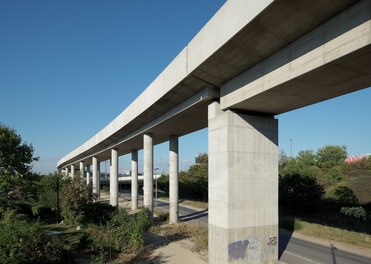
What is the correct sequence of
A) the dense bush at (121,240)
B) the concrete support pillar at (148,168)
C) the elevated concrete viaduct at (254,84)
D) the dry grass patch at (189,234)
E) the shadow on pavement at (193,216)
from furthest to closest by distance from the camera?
the shadow on pavement at (193,216) → the concrete support pillar at (148,168) → the dry grass patch at (189,234) → the dense bush at (121,240) → the elevated concrete viaduct at (254,84)

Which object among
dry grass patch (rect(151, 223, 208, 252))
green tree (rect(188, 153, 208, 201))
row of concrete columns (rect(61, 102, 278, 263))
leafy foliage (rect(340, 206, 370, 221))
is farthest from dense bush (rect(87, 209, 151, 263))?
green tree (rect(188, 153, 208, 201))

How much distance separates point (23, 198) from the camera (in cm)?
3544

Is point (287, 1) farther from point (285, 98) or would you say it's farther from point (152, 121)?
point (152, 121)

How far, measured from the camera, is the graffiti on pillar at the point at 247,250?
642 inches

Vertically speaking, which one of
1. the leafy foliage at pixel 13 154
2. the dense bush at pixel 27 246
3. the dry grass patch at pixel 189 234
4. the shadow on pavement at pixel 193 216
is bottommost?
the shadow on pavement at pixel 193 216

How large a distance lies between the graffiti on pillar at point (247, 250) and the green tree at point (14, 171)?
25.6m

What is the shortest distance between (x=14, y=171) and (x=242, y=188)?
28.3m

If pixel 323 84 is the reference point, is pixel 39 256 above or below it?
below

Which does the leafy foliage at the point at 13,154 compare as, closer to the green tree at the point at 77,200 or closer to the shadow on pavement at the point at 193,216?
the green tree at the point at 77,200

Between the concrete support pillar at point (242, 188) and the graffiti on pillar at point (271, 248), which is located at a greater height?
the concrete support pillar at point (242, 188)

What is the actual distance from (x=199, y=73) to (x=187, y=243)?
12215 millimetres

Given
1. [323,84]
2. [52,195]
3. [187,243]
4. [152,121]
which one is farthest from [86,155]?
[323,84]

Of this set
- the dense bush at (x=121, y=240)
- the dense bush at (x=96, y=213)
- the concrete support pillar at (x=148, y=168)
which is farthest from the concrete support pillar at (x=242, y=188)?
the dense bush at (x=96, y=213)

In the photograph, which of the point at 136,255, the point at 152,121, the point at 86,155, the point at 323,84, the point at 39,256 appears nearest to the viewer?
the point at 323,84
